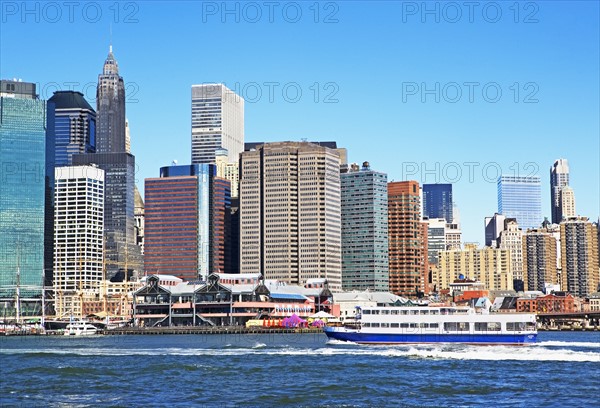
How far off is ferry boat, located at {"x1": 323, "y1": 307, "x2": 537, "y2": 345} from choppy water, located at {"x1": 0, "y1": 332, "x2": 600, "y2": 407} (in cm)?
1515

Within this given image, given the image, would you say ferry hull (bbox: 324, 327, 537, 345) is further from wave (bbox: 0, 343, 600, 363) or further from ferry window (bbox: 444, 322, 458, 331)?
wave (bbox: 0, 343, 600, 363)

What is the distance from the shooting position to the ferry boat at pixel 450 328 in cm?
14250

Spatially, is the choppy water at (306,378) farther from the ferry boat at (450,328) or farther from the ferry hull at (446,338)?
the ferry boat at (450,328)

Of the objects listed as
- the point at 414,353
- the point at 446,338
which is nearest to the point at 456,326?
the point at 446,338

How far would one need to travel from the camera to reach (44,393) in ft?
268

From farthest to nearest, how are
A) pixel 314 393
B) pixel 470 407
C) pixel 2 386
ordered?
1. pixel 2 386
2. pixel 314 393
3. pixel 470 407

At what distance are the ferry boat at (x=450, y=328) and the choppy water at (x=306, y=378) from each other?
15151 millimetres

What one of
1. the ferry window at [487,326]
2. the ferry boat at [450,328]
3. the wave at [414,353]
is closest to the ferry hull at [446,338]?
the ferry boat at [450,328]

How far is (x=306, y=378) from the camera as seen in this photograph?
3617 inches

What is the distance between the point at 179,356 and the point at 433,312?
45441 millimetres

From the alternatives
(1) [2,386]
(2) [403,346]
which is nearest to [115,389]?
(1) [2,386]

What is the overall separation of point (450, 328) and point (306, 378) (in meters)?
55.5

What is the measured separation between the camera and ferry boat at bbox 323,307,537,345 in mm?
142500

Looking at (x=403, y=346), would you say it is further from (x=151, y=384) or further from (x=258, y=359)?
(x=151, y=384)
